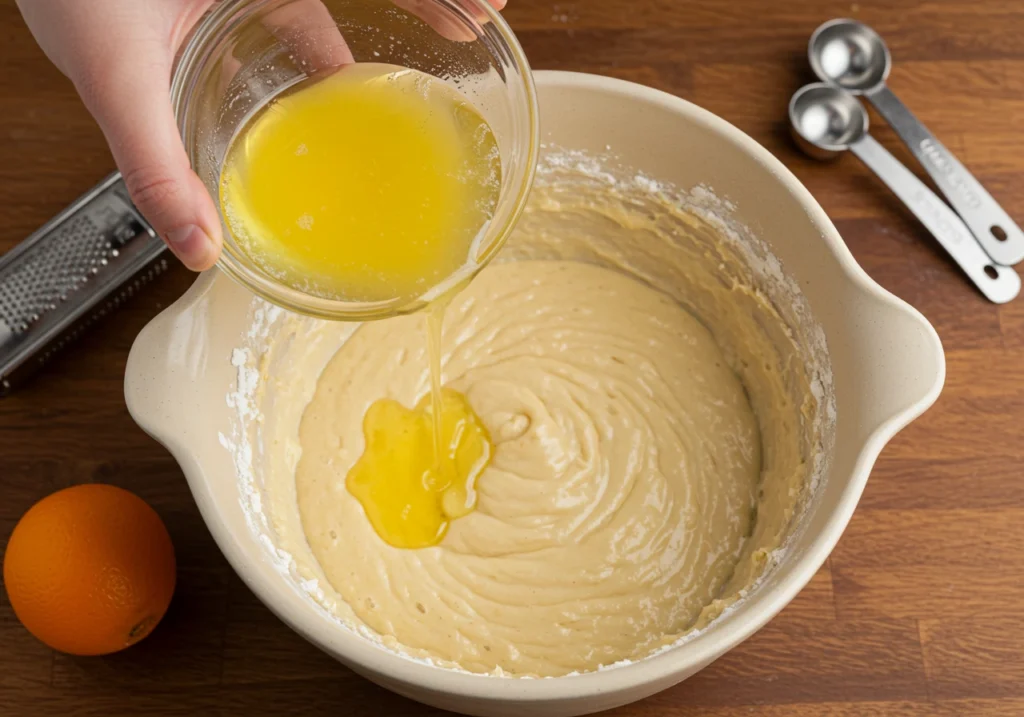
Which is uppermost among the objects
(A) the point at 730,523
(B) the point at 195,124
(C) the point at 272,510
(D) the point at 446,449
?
(B) the point at 195,124

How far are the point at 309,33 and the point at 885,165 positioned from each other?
1.13 metres

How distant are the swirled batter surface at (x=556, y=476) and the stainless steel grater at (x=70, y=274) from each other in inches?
16.3

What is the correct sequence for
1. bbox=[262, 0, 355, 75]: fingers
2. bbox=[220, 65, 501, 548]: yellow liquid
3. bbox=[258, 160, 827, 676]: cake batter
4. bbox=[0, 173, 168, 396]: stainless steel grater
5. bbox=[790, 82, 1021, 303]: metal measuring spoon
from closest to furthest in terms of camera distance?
bbox=[220, 65, 501, 548]: yellow liquid
bbox=[262, 0, 355, 75]: fingers
bbox=[258, 160, 827, 676]: cake batter
bbox=[0, 173, 168, 396]: stainless steel grater
bbox=[790, 82, 1021, 303]: metal measuring spoon

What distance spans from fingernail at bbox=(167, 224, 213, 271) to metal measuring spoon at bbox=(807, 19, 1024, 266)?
4.42ft

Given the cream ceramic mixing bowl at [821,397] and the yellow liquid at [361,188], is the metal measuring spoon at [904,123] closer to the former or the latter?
the cream ceramic mixing bowl at [821,397]

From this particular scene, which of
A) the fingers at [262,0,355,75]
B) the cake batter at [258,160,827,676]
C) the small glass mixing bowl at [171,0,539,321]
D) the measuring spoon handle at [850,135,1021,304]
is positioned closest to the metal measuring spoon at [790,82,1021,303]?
the measuring spoon handle at [850,135,1021,304]

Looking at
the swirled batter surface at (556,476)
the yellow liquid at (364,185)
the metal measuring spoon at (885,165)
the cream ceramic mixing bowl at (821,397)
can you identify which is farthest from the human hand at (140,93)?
the metal measuring spoon at (885,165)

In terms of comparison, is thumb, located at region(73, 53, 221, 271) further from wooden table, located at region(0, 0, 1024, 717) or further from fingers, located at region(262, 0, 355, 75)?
wooden table, located at region(0, 0, 1024, 717)

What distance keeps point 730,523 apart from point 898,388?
1.32 feet

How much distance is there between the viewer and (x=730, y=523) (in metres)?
1.64

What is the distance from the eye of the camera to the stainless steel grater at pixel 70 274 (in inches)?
69.0

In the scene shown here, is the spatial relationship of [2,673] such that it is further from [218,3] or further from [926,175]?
[926,175]

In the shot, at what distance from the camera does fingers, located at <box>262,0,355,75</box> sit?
4.76 feet

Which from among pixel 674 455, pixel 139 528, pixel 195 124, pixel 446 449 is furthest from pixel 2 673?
pixel 674 455
